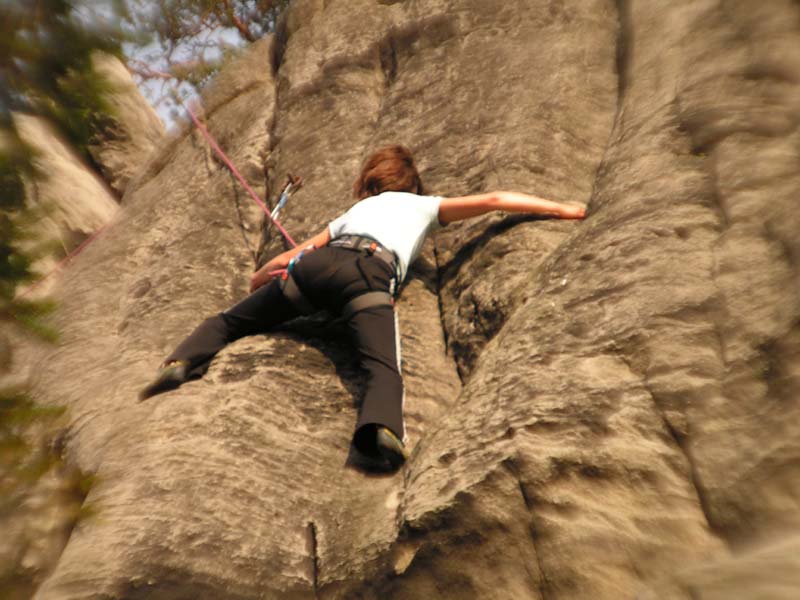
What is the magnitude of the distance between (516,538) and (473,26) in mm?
4991

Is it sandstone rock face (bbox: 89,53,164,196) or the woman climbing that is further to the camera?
sandstone rock face (bbox: 89,53,164,196)

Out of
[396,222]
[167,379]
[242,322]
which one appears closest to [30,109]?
[167,379]

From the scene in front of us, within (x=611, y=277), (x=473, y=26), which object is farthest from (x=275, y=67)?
(x=611, y=277)

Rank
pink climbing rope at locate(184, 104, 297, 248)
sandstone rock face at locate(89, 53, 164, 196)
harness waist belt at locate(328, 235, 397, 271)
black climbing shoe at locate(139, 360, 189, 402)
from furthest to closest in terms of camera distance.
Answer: sandstone rock face at locate(89, 53, 164, 196) < pink climbing rope at locate(184, 104, 297, 248) < harness waist belt at locate(328, 235, 397, 271) < black climbing shoe at locate(139, 360, 189, 402)

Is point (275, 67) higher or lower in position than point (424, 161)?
higher

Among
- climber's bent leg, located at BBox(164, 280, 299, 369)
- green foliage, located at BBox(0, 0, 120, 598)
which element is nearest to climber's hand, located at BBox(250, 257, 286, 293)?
climber's bent leg, located at BBox(164, 280, 299, 369)

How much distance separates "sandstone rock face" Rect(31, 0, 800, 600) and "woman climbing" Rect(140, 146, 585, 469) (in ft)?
0.43

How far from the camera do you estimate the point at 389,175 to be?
4492 millimetres

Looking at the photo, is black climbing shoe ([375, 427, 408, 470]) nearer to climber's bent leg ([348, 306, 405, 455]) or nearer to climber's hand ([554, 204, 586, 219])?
climber's bent leg ([348, 306, 405, 455])

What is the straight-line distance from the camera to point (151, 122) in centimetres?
964

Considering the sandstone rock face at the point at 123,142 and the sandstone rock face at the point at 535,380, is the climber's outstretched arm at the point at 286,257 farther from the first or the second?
the sandstone rock face at the point at 123,142

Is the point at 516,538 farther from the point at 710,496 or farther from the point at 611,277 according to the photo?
the point at 611,277

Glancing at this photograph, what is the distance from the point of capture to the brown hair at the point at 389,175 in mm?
4496

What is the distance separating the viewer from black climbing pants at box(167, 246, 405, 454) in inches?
127
